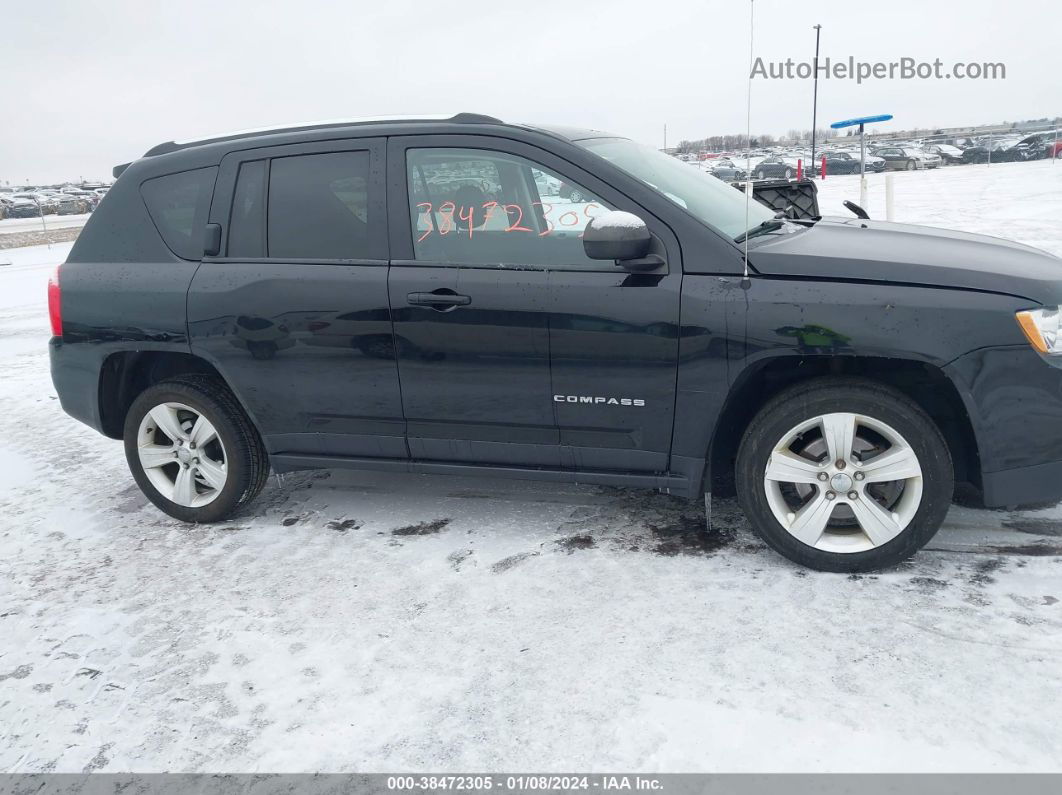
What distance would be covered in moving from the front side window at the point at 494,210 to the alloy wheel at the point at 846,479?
1.12m

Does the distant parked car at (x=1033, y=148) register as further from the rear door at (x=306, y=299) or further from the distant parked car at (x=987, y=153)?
the rear door at (x=306, y=299)

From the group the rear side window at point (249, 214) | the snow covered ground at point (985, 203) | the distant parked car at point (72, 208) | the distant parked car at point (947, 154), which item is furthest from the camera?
the distant parked car at point (72, 208)

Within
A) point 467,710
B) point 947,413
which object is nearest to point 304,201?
point 467,710

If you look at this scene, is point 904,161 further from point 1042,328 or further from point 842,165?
point 1042,328

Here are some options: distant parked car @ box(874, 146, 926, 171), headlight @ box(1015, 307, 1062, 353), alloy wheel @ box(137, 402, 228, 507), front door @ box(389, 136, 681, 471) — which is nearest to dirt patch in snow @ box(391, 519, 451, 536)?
front door @ box(389, 136, 681, 471)

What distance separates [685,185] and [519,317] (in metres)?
1.09

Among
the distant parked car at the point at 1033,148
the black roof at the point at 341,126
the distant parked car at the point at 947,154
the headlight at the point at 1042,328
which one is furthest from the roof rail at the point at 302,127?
the distant parked car at the point at 947,154

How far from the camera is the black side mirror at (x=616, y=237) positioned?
129 inches

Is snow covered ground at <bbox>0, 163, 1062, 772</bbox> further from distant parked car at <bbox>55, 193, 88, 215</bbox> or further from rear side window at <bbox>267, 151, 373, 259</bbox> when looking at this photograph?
distant parked car at <bbox>55, 193, 88, 215</bbox>

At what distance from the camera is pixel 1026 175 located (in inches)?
968

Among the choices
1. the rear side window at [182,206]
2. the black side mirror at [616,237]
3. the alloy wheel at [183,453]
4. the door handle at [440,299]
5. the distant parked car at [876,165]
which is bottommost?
the alloy wheel at [183,453]

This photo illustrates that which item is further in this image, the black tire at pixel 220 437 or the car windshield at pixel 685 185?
the black tire at pixel 220 437

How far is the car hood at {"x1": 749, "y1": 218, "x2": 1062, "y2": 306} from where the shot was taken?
3125 mm

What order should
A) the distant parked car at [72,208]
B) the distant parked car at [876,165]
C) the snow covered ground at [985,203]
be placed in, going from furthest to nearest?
the distant parked car at [72,208] < the distant parked car at [876,165] < the snow covered ground at [985,203]
